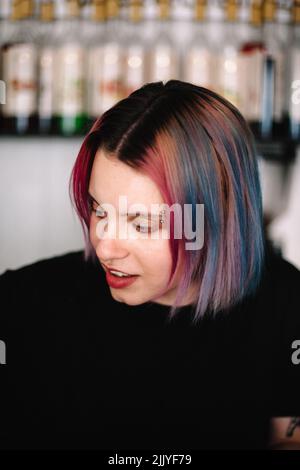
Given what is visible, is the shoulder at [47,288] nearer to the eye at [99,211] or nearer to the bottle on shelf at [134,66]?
the eye at [99,211]

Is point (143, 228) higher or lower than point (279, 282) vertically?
higher

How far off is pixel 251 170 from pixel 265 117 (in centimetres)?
68

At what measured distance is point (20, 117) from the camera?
59.9 inches

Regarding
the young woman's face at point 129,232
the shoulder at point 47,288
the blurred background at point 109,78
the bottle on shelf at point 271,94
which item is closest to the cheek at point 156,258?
the young woman's face at point 129,232

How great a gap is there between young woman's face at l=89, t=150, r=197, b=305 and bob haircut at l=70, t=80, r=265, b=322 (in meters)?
0.02

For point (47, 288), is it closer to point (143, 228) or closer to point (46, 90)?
point (143, 228)

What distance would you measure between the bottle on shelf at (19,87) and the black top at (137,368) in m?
0.60

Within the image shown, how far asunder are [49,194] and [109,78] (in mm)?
396

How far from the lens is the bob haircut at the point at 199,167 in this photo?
2.81 ft

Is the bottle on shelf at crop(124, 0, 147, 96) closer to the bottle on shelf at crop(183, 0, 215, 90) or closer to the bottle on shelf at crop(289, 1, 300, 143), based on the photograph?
the bottle on shelf at crop(183, 0, 215, 90)

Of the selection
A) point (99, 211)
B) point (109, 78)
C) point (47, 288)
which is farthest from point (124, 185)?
point (109, 78)

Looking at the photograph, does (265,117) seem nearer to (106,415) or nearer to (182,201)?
(182,201)

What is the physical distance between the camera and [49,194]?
1706mm
